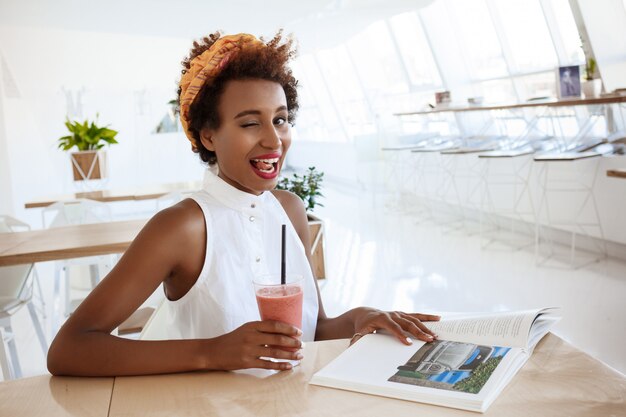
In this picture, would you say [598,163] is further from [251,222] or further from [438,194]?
[251,222]

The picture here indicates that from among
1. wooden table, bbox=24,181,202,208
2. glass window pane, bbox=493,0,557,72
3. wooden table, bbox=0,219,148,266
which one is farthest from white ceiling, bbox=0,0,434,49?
wooden table, bbox=0,219,148,266

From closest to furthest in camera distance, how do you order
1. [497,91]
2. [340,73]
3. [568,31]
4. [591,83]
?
[591,83] < [568,31] < [497,91] < [340,73]

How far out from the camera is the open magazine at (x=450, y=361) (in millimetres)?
898

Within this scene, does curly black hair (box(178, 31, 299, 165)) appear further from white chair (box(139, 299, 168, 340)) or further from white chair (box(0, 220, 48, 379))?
white chair (box(0, 220, 48, 379))

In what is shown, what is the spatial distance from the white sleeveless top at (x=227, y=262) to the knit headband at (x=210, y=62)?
18 centimetres

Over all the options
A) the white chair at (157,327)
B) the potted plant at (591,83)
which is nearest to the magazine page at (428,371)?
the white chair at (157,327)

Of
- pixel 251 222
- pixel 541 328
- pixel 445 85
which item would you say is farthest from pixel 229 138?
pixel 445 85

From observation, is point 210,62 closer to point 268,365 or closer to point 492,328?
point 268,365

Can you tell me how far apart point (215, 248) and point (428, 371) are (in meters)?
0.51

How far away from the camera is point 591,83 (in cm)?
483

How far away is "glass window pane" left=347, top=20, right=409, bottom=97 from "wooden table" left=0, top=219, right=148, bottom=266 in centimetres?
676

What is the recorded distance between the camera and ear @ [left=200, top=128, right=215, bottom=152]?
1348mm

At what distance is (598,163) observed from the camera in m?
4.87

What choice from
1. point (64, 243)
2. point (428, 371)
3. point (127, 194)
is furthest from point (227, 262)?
point (127, 194)
